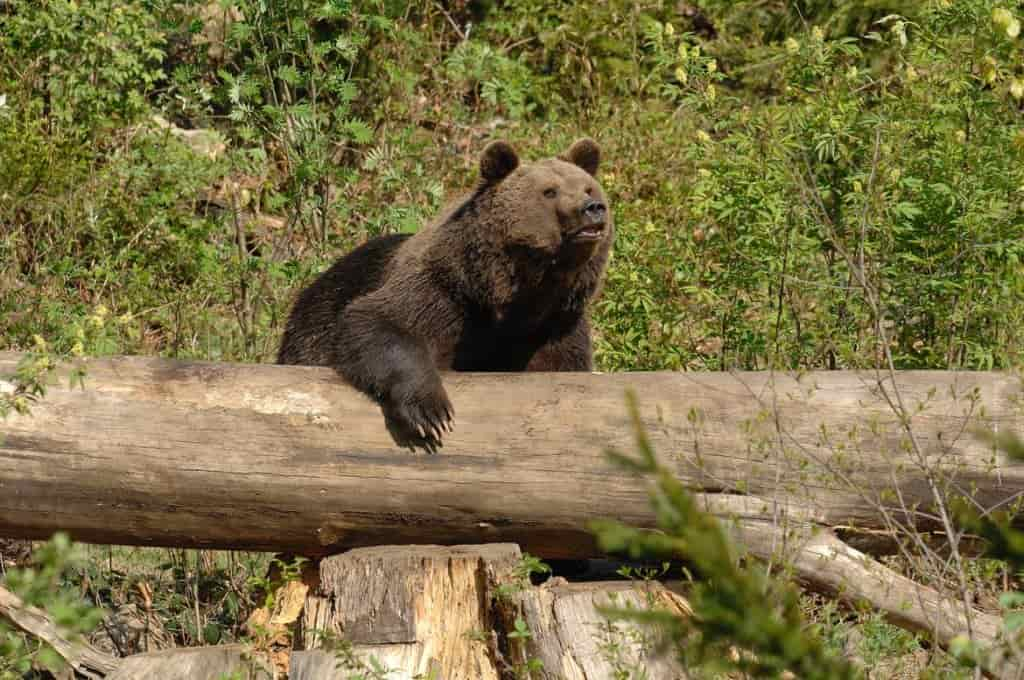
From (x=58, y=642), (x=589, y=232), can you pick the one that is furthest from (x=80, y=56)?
(x=58, y=642)

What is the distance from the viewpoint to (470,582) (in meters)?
5.10

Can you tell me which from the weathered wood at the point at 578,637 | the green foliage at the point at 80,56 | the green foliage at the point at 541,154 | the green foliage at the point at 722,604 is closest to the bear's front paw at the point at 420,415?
the weathered wood at the point at 578,637

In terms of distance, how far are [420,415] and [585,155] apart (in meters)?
1.98

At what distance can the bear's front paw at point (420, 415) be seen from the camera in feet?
17.3

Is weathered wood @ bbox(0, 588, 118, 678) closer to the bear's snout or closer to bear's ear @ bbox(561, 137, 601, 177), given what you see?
the bear's snout

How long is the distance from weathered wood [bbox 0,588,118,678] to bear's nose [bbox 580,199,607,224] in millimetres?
2782

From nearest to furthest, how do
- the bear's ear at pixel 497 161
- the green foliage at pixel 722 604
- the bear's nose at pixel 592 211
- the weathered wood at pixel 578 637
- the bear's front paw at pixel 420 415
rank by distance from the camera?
the green foliage at pixel 722 604 → the weathered wood at pixel 578 637 → the bear's front paw at pixel 420 415 → the bear's nose at pixel 592 211 → the bear's ear at pixel 497 161

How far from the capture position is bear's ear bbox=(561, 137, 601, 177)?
261 inches

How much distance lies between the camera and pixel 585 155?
666cm

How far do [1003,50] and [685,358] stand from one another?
2.35m

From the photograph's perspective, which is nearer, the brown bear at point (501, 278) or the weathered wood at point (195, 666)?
the weathered wood at point (195, 666)

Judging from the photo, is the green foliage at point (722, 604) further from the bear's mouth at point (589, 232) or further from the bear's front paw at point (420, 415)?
the bear's mouth at point (589, 232)

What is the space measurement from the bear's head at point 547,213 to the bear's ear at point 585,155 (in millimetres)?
195

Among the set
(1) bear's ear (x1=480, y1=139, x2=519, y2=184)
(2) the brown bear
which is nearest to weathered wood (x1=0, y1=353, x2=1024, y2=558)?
(2) the brown bear
